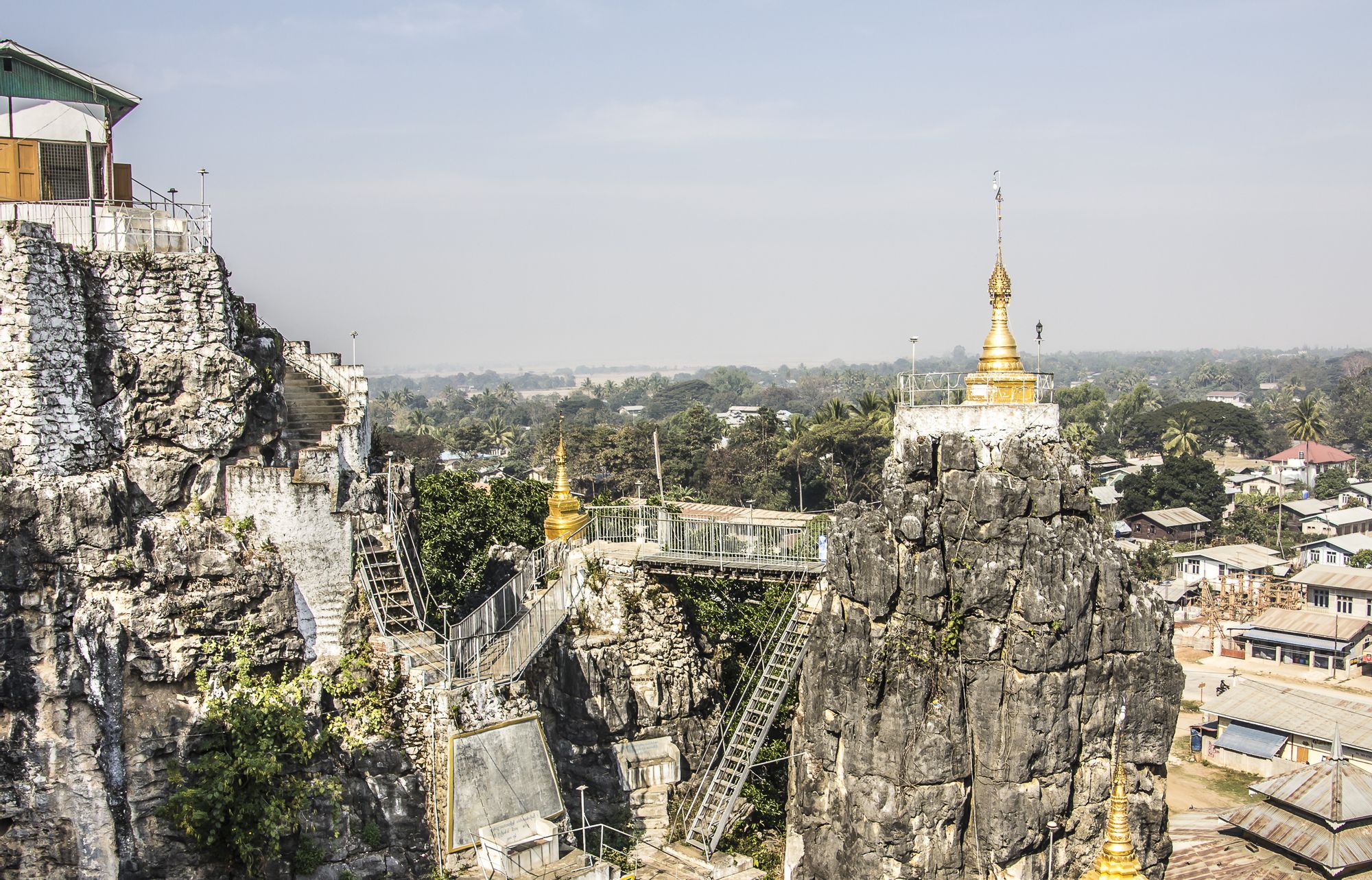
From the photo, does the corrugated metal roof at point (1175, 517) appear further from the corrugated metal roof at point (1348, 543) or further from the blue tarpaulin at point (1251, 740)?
the blue tarpaulin at point (1251, 740)

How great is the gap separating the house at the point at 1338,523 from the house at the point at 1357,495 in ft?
25.9

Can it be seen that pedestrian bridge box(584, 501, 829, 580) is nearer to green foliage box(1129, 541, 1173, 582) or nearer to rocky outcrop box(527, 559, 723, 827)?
rocky outcrop box(527, 559, 723, 827)

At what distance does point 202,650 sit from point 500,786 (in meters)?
5.03

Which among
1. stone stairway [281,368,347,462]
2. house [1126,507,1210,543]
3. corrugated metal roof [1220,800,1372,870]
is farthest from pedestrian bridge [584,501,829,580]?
house [1126,507,1210,543]

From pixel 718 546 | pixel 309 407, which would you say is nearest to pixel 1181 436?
pixel 718 546

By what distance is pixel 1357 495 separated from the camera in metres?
93.8

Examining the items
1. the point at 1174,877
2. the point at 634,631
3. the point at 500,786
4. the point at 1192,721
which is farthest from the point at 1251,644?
the point at 500,786

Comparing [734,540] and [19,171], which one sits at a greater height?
[19,171]

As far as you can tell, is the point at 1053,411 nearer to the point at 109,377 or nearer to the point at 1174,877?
the point at 1174,877

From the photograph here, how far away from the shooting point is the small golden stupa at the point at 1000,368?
27.7 meters

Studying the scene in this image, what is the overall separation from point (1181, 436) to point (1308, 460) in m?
10.5

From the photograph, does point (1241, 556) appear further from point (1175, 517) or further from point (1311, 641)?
point (1311, 641)

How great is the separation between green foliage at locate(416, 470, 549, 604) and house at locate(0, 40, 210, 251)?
45.9 ft

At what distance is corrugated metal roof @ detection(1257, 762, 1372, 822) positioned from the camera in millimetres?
28859
